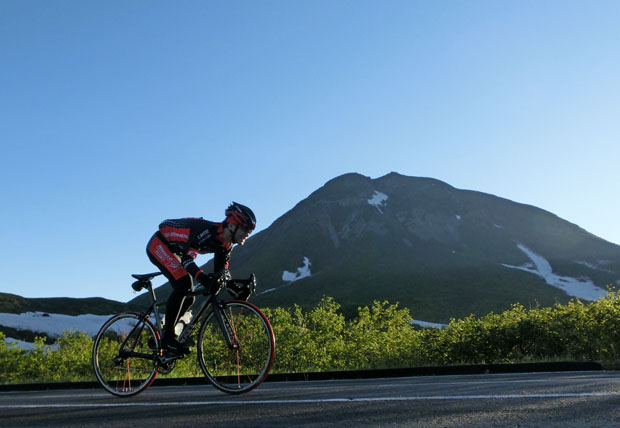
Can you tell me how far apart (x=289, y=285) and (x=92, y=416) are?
14441 centimetres

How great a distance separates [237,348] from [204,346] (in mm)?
561

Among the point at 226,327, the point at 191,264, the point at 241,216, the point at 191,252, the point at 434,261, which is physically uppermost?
the point at 434,261

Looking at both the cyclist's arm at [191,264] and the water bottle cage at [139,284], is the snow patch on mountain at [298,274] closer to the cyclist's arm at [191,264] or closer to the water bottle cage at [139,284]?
the water bottle cage at [139,284]

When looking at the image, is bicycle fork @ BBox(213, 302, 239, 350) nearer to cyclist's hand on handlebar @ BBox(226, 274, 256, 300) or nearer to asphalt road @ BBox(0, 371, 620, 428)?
cyclist's hand on handlebar @ BBox(226, 274, 256, 300)

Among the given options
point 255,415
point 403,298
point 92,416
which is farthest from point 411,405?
point 403,298

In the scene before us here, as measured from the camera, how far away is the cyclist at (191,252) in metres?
6.04

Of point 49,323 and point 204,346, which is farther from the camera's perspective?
point 49,323

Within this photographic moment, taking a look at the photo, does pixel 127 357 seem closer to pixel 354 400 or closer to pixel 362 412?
pixel 354 400

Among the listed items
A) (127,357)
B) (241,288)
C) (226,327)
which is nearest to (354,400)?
(241,288)

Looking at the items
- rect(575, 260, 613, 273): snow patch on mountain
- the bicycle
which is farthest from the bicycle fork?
rect(575, 260, 613, 273): snow patch on mountain

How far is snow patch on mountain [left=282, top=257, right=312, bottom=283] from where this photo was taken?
159 m

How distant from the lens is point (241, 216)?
19.8 feet

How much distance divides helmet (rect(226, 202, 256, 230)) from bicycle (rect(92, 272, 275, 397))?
622mm

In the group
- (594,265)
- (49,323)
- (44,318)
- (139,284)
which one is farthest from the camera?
(594,265)
